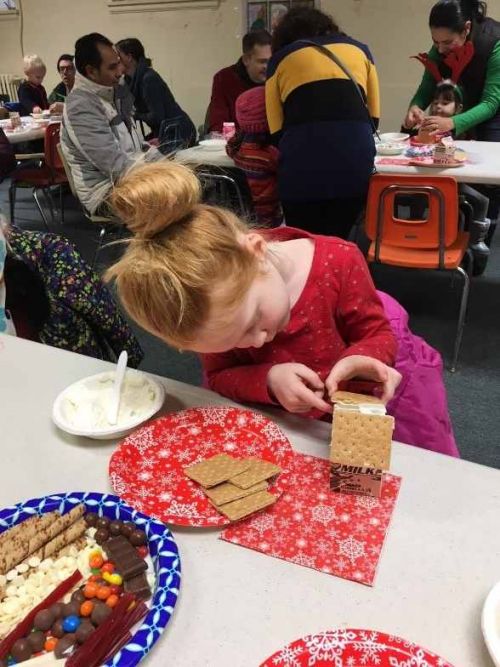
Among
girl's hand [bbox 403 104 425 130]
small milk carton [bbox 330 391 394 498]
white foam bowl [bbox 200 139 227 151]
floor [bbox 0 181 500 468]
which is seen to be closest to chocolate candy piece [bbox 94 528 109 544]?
small milk carton [bbox 330 391 394 498]

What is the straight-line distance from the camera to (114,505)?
766 mm

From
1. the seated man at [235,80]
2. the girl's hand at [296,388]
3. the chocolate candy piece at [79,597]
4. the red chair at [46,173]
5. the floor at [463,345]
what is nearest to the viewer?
the chocolate candy piece at [79,597]

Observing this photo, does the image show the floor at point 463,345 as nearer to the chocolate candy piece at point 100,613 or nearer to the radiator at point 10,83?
the chocolate candy piece at point 100,613

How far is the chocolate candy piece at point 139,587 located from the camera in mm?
650

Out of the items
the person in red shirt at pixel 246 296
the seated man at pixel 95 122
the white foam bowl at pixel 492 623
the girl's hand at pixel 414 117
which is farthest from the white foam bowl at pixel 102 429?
the girl's hand at pixel 414 117

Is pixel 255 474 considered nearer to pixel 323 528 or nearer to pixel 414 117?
pixel 323 528

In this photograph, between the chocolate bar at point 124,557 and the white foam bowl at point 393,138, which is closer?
the chocolate bar at point 124,557

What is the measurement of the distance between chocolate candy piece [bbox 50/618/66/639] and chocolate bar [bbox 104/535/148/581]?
82mm

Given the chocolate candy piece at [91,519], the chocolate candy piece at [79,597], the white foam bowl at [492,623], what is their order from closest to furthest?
the white foam bowl at [492,623] < the chocolate candy piece at [79,597] < the chocolate candy piece at [91,519]

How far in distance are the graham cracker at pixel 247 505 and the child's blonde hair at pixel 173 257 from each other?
25cm

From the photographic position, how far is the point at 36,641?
2.00 ft

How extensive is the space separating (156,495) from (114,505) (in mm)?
68

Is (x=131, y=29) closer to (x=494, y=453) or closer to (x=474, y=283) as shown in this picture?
(x=474, y=283)

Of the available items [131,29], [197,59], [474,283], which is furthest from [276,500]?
[131,29]
